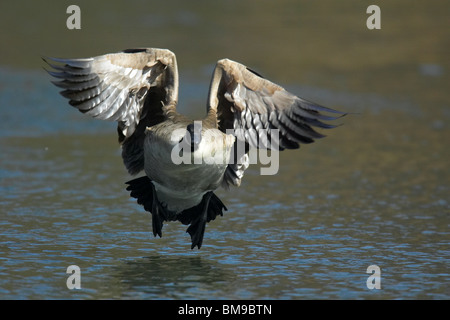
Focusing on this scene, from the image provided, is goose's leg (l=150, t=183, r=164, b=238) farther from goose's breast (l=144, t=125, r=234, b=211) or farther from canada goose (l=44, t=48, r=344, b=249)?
goose's breast (l=144, t=125, r=234, b=211)

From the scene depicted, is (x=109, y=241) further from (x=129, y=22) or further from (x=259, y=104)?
(x=129, y=22)

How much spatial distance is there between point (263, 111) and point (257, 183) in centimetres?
277

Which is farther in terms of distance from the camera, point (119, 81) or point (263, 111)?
point (263, 111)

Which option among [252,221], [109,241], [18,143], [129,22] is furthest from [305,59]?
[109,241]

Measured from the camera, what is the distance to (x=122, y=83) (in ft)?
23.9

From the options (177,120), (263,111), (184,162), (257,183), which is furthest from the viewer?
(257,183)

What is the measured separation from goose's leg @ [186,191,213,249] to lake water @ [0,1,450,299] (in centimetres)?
16

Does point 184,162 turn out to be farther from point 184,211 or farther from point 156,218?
point 184,211

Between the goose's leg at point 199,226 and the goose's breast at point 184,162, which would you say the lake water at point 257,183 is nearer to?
the goose's leg at point 199,226

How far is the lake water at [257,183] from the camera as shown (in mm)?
6926

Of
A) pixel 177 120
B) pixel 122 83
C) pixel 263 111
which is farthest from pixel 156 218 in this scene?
pixel 263 111

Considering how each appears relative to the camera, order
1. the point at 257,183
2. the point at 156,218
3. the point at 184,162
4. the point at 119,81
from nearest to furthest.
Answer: the point at 184,162 < the point at 119,81 < the point at 156,218 < the point at 257,183

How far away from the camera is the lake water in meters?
6.93

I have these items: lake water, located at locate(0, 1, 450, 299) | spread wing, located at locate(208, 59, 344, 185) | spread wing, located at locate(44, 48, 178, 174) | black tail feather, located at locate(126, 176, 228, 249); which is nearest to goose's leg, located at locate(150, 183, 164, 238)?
black tail feather, located at locate(126, 176, 228, 249)
